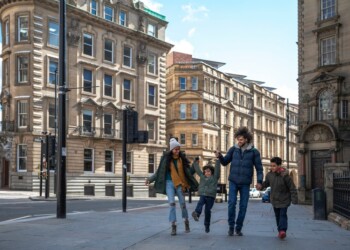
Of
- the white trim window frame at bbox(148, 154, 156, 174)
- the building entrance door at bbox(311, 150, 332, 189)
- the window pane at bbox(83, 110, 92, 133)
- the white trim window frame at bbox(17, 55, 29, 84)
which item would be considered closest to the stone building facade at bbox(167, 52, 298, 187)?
the white trim window frame at bbox(148, 154, 156, 174)

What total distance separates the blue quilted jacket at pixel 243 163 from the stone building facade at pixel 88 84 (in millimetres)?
29092

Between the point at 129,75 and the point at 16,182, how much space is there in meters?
15.3

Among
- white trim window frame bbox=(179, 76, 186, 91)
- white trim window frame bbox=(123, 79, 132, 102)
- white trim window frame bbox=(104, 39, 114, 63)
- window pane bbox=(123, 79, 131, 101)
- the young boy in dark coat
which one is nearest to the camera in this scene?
the young boy in dark coat

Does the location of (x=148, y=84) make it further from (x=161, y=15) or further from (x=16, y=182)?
A: (x=16, y=182)

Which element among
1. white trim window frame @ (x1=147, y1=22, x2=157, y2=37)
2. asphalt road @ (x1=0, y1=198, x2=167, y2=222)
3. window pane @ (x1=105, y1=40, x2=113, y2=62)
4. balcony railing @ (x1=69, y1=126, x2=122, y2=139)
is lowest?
asphalt road @ (x1=0, y1=198, x2=167, y2=222)

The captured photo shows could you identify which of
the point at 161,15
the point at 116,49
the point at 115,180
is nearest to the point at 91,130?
the point at 115,180

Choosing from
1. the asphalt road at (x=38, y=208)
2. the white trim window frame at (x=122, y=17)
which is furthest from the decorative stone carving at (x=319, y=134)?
the white trim window frame at (x=122, y=17)

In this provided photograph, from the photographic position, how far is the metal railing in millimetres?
11820

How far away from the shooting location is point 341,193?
41.7 ft

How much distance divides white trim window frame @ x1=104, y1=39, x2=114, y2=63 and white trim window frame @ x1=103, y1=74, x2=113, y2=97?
1.53 metres

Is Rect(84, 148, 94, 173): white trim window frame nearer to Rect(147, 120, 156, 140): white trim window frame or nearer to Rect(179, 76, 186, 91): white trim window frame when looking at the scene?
Rect(147, 120, 156, 140): white trim window frame

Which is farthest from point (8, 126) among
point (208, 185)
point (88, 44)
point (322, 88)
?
point (208, 185)

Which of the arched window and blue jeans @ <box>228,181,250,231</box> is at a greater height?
the arched window

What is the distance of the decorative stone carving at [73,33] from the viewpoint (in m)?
42.8
